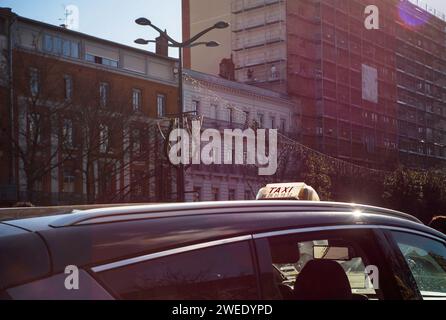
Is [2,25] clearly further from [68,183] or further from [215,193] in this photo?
[215,193]

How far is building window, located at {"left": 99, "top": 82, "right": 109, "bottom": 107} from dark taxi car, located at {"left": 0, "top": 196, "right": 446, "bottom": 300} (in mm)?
27277

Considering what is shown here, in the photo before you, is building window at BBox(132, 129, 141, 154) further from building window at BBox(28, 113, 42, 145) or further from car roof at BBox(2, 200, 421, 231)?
car roof at BBox(2, 200, 421, 231)

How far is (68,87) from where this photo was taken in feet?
97.0

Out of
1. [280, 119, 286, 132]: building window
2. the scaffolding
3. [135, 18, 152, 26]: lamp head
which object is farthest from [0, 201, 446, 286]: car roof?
the scaffolding

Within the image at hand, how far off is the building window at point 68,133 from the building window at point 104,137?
124 centimetres

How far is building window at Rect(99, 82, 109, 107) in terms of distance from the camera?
96.9 feet

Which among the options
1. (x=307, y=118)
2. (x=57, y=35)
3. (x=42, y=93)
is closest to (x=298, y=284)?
(x=42, y=93)

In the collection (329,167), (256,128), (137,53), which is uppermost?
(137,53)

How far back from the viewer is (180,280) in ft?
5.80

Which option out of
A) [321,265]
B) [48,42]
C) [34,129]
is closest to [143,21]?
[34,129]

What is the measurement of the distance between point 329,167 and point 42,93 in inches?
783

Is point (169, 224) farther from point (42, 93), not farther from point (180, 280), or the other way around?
point (42, 93)

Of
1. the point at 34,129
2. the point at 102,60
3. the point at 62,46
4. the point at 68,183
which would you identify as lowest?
the point at 68,183

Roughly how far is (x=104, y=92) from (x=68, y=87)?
1991 millimetres
